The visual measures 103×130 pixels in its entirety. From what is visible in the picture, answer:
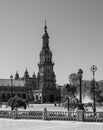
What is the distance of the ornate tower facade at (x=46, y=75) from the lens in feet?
495

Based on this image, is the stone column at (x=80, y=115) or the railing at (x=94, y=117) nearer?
the railing at (x=94, y=117)

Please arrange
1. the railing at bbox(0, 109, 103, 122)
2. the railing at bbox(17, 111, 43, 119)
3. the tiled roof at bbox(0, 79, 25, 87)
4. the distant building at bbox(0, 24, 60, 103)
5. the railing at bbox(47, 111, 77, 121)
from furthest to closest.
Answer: the tiled roof at bbox(0, 79, 25, 87) < the distant building at bbox(0, 24, 60, 103) < the railing at bbox(17, 111, 43, 119) < the railing at bbox(47, 111, 77, 121) < the railing at bbox(0, 109, 103, 122)

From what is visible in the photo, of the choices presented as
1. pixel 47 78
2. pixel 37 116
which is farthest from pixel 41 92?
pixel 37 116

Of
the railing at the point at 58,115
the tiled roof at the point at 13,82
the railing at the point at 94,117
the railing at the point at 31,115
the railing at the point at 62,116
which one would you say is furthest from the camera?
the tiled roof at the point at 13,82

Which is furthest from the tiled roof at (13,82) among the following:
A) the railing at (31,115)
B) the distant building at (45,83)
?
the railing at (31,115)

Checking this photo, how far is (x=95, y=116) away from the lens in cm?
3281

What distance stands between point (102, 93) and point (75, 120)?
244 ft

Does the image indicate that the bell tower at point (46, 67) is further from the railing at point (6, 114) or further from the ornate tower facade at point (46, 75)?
the railing at point (6, 114)

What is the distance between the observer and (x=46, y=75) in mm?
152375

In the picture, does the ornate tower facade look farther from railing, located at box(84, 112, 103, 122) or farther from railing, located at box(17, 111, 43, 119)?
railing, located at box(84, 112, 103, 122)

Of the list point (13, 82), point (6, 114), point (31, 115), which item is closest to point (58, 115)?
point (31, 115)

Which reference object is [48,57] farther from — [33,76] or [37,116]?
[37,116]

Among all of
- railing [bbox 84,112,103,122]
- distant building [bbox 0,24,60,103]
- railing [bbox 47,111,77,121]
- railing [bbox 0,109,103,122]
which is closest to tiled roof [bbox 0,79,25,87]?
distant building [bbox 0,24,60,103]

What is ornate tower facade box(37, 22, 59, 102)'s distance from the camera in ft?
495
